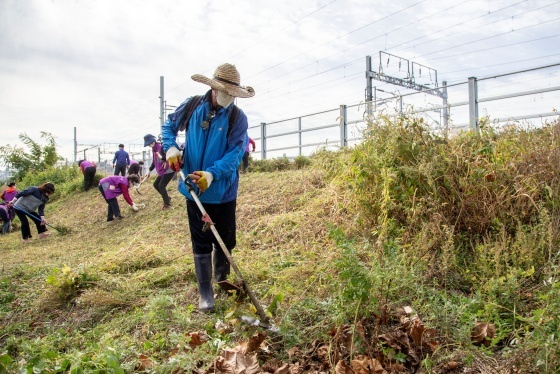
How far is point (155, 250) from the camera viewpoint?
5121mm

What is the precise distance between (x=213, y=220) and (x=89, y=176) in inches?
492

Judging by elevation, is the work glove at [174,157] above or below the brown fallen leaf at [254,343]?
above

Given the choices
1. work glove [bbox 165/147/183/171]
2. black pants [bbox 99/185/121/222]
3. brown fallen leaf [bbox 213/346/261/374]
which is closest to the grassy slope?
brown fallen leaf [bbox 213/346/261/374]

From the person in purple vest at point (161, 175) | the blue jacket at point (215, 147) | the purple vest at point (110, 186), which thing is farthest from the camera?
the purple vest at point (110, 186)

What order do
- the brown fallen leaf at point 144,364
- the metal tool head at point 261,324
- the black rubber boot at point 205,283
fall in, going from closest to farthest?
the brown fallen leaf at point 144,364, the metal tool head at point 261,324, the black rubber boot at point 205,283

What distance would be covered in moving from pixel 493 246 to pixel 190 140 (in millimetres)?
2557

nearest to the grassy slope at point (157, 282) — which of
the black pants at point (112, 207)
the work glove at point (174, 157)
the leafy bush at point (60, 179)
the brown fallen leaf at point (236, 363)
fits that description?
the brown fallen leaf at point (236, 363)

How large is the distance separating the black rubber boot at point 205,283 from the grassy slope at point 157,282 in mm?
85

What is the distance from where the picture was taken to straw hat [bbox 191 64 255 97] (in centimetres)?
332

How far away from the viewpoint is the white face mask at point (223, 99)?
3396mm

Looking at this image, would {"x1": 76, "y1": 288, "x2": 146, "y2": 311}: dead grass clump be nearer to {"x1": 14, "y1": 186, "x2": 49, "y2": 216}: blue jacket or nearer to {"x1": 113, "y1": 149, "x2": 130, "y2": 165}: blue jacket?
{"x1": 14, "y1": 186, "x2": 49, "y2": 216}: blue jacket

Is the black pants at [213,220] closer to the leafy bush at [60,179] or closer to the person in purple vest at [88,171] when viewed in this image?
the person in purple vest at [88,171]

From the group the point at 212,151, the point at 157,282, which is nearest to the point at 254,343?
the point at 212,151

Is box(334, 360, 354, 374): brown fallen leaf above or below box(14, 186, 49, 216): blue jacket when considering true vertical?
below
